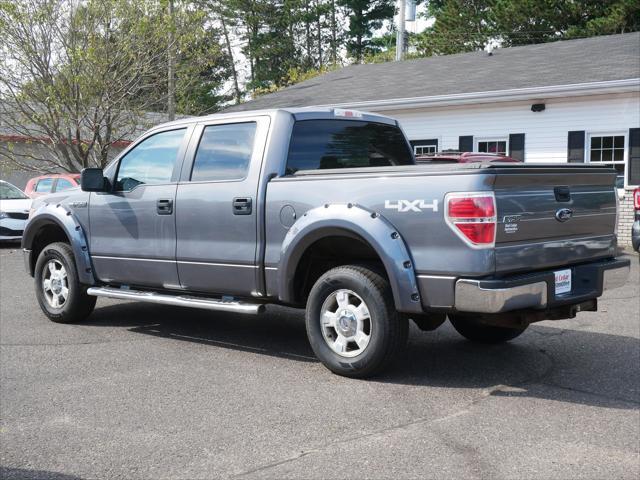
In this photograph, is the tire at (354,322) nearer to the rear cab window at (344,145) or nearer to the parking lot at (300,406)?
the parking lot at (300,406)

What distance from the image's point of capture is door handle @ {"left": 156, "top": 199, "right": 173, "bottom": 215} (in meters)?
6.58

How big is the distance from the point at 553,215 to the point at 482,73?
46.8ft

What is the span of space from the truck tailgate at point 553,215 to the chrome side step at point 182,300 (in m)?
2.07

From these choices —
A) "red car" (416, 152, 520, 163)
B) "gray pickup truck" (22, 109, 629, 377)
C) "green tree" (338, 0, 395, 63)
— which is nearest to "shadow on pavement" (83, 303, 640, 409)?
"gray pickup truck" (22, 109, 629, 377)

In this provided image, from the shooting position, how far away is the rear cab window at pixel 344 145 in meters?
6.20

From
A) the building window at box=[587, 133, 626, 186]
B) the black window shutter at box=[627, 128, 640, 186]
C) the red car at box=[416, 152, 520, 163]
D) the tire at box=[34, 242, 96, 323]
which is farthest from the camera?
the building window at box=[587, 133, 626, 186]

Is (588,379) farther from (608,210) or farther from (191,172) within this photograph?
(191,172)

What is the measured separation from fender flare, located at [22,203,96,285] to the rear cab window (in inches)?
99.4

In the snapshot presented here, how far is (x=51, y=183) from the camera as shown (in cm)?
1803

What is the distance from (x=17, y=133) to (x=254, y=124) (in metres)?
16.6

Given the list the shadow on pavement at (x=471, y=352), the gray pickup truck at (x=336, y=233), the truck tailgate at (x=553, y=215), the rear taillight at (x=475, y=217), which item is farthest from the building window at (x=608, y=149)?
the rear taillight at (x=475, y=217)

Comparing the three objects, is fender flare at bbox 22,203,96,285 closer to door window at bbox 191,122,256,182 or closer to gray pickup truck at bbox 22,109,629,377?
gray pickup truck at bbox 22,109,629,377

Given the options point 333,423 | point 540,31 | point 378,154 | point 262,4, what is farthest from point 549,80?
point 262,4

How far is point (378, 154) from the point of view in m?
6.82
